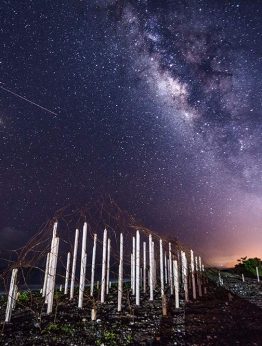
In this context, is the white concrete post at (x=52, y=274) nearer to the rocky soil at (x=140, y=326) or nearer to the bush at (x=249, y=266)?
the rocky soil at (x=140, y=326)

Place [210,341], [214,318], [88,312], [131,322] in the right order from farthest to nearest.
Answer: [88,312] < [214,318] < [131,322] < [210,341]

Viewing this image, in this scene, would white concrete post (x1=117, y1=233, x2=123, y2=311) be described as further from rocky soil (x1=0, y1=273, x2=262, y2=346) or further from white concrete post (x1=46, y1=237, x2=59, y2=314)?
white concrete post (x1=46, y1=237, x2=59, y2=314)

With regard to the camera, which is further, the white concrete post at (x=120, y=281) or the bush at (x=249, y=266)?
the bush at (x=249, y=266)

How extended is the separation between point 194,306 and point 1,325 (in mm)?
6589

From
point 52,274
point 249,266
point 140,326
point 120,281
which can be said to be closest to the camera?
point 140,326

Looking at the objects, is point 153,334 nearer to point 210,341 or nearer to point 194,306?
point 210,341

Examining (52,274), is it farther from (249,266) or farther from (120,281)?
(249,266)

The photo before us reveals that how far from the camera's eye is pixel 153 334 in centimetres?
713

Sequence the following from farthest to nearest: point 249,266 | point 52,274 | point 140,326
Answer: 1. point 249,266
2. point 52,274
3. point 140,326

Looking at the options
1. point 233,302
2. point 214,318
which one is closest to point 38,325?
point 214,318

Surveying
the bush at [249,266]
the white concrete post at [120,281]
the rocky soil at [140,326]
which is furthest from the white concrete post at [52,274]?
the bush at [249,266]

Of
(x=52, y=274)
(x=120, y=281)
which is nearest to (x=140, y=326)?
(x=120, y=281)

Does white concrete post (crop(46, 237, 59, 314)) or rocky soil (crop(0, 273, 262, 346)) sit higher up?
white concrete post (crop(46, 237, 59, 314))

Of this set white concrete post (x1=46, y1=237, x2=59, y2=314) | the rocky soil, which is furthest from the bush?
white concrete post (x1=46, y1=237, x2=59, y2=314)
